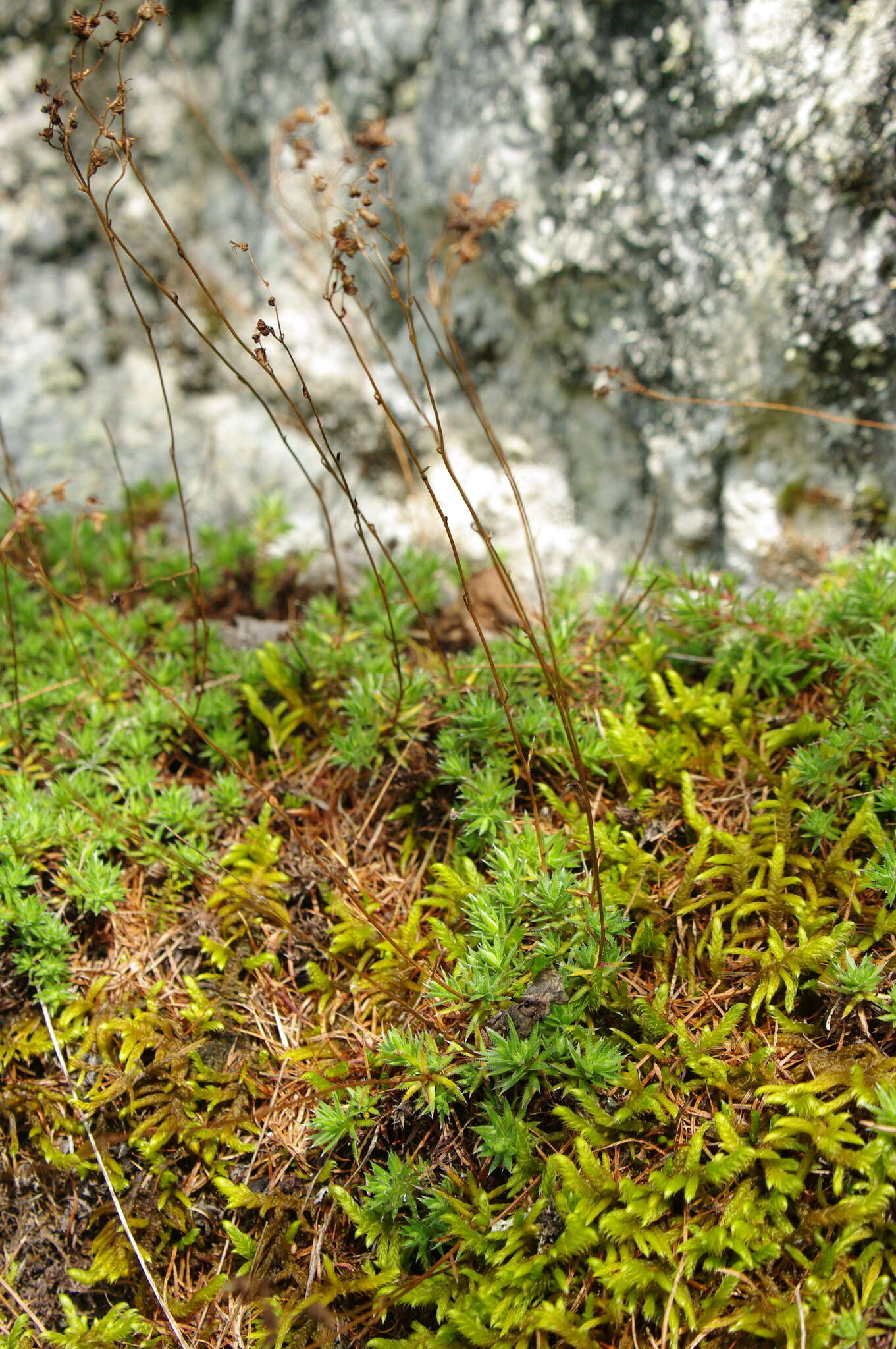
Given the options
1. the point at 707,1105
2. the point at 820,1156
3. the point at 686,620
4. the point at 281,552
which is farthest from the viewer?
the point at 281,552

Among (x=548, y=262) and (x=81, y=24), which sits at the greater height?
(x=548, y=262)

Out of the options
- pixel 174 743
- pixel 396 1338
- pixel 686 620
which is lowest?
pixel 396 1338

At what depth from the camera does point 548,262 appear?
393 centimetres

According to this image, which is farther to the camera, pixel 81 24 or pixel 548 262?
pixel 548 262

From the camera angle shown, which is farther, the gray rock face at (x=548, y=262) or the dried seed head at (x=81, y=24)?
the gray rock face at (x=548, y=262)

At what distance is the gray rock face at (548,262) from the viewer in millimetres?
3516

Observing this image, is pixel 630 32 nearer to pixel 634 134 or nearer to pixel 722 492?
pixel 634 134

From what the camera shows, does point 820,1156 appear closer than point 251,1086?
Yes

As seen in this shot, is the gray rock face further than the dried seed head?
Yes

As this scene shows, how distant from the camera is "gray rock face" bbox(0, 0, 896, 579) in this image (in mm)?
3516

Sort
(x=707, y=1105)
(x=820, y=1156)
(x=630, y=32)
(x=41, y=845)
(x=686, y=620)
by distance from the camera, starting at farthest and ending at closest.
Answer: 1. (x=630, y=32)
2. (x=686, y=620)
3. (x=41, y=845)
4. (x=707, y=1105)
5. (x=820, y=1156)

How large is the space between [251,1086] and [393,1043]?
530 millimetres

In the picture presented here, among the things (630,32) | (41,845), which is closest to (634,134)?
(630,32)

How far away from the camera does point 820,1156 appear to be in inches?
76.4
